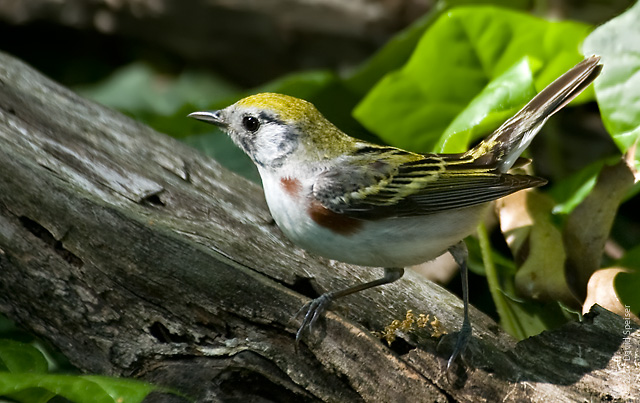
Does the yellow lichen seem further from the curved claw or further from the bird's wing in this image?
the bird's wing

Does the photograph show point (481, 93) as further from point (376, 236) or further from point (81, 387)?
point (81, 387)

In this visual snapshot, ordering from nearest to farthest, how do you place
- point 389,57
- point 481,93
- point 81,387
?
point 81,387, point 481,93, point 389,57

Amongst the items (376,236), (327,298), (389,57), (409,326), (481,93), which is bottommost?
(409,326)

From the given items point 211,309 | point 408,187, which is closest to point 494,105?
point 408,187

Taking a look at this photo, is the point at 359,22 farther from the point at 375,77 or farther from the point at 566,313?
the point at 566,313

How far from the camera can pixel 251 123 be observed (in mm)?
2803

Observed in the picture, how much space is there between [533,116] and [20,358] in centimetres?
211

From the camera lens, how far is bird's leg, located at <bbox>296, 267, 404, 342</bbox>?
251 centimetres

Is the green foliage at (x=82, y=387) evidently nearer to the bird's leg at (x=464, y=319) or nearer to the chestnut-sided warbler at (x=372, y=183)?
the chestnut-sided warbler at (x=372, y=183)

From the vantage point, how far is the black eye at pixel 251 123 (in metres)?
2.79

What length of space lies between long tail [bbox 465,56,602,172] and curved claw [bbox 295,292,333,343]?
80 centimetres

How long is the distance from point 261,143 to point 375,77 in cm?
198

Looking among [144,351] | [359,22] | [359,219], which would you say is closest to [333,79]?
[359,22]

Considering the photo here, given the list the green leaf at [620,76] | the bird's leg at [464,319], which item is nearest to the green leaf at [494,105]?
the green leaf at [620,76]
